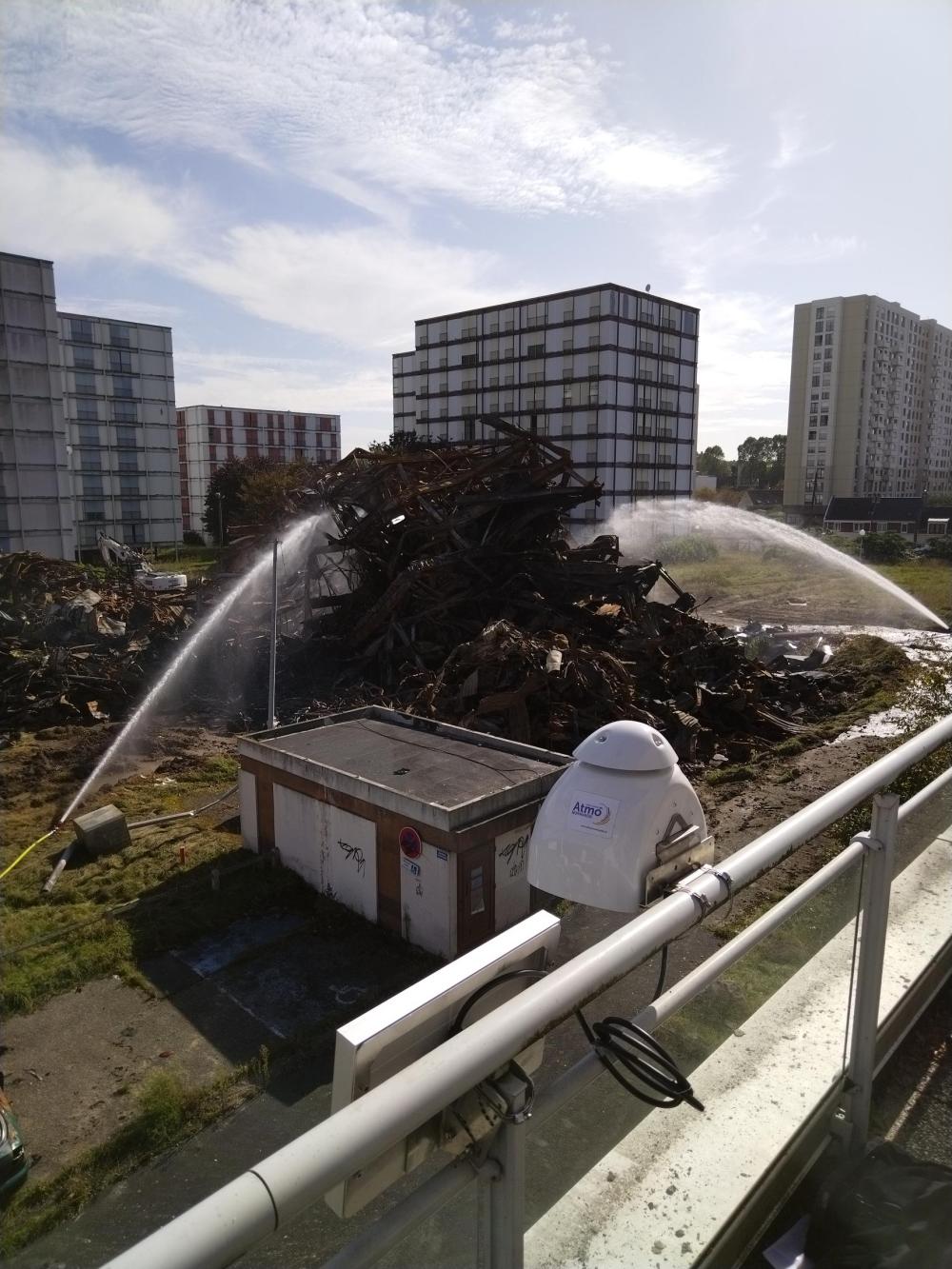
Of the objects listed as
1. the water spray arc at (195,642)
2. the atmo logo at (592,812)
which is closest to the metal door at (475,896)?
the atmo logo at (592,812)

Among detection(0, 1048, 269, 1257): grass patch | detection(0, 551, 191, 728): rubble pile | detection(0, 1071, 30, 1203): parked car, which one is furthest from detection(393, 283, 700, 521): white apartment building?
detection(0, 1071, 30, 1203): parked car

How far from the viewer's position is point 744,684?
15.8 metres

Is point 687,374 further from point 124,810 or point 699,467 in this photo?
point 699,467

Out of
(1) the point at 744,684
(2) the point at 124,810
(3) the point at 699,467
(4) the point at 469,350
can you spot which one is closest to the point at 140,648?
(2) the point at 124,810

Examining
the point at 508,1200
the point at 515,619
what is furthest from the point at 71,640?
the point at 508,1200

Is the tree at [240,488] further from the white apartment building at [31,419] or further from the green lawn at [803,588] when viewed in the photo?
the green lawn at [803,588]

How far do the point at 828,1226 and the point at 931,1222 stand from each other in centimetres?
27

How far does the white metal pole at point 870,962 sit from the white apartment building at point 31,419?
32917 mm

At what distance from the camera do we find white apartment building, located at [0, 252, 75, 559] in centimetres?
2906

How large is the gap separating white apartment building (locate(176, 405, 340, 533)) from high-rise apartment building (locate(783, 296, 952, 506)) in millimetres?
51508

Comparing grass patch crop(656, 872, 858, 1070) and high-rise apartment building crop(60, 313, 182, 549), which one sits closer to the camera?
grass patch crop(656, 872, 858, 1070)

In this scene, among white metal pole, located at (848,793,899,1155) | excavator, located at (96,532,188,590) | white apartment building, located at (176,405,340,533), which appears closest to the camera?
white metal pole, located at (848,793,899,1155)

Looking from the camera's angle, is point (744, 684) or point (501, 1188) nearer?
point (501, 1188)

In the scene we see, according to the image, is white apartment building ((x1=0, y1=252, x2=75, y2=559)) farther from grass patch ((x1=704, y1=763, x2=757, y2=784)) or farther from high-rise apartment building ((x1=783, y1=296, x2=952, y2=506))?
high-rise apartment building ((x1=783, y1=296, x2=952, y2=506))
